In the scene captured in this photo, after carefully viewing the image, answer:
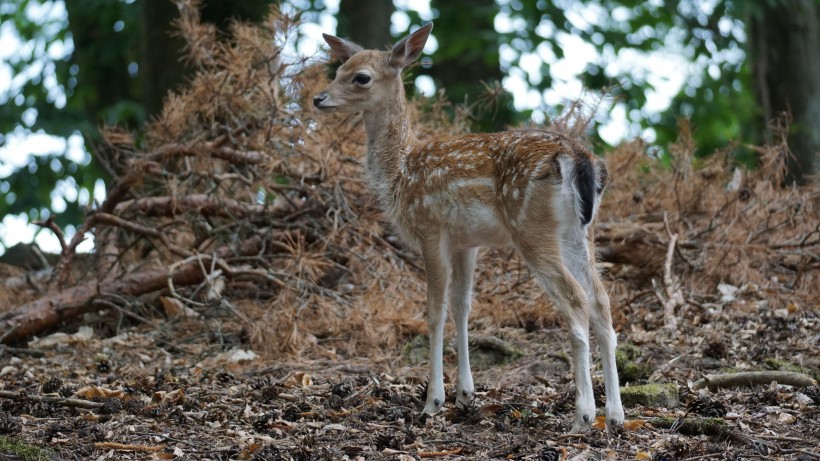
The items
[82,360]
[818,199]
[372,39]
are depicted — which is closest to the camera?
[82,360]

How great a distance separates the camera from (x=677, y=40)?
22.3 meters

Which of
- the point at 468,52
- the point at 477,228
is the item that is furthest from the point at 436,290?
the point at 468,52

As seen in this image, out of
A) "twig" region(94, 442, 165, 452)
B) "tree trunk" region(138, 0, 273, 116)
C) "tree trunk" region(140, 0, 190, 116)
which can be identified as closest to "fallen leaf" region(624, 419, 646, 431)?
"twig" region(94, 442, 165, 452)

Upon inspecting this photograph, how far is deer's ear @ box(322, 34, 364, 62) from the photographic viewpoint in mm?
6570

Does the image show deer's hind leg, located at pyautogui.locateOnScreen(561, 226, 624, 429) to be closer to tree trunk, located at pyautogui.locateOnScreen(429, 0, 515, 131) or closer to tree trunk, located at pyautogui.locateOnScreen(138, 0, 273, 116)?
tree trunk, located at pyautogui.locateOnScreen(138, 0, 273, 116)

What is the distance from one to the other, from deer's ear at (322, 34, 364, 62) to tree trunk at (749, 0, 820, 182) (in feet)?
22.9

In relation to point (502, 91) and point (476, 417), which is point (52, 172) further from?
point (476, 417)

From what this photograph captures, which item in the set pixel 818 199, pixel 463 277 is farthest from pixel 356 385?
pixel 818 199

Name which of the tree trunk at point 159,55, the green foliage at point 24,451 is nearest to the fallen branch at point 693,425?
the green foliage at point 24,451

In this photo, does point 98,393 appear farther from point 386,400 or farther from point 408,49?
point 408,49

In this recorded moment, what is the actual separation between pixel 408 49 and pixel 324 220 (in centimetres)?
210

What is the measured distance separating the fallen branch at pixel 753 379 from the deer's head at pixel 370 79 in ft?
8.70

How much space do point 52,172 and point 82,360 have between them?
942cm

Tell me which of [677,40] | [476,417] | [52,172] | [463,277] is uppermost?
[677,40]
